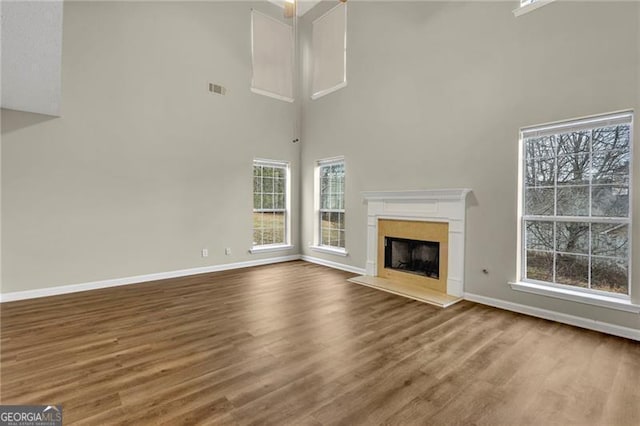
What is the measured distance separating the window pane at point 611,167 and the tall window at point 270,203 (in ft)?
16.1

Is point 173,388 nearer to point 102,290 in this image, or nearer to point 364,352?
point 364,352

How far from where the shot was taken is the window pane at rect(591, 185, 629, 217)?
2811 millimetres

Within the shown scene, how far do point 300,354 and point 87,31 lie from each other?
5.07 m

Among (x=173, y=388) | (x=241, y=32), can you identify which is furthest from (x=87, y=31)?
(x=173, y=388)

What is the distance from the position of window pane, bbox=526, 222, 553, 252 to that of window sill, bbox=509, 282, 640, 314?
0.44 m

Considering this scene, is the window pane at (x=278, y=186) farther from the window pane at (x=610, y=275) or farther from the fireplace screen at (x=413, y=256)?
the window pane at (x=610, y=275)

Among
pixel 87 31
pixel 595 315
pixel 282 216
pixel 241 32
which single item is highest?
pixel 241 32

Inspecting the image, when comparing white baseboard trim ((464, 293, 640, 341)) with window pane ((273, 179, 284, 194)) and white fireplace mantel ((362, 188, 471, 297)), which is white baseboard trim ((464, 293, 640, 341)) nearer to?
white fireplace mantel ((362, 188, 471, 297))

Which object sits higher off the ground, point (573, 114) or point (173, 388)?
point (573, 114)

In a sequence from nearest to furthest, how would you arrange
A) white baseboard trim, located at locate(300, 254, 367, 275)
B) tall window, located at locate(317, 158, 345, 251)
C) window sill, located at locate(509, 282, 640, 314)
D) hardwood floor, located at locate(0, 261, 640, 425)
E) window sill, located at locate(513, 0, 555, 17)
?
hardwood floor, located at locate(0, 261, 640, 425)
window sill, located at locate(509, 282, 640, 314)
window sill, located at locate(513, 0, 555, 17)
white baseboard trim, located at locate(300, 254, 367, 275)
tall window, located at locate(317, 158, 345, 251)

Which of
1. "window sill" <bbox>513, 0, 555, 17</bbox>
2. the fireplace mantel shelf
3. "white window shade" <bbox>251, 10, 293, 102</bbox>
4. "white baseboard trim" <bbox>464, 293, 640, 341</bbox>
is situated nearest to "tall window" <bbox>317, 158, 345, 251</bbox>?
the fireplace mantel shelf

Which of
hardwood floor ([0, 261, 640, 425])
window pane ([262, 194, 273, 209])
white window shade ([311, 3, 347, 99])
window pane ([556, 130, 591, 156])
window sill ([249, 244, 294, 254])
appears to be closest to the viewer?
hardwood floor ([0, 261, 640, 425])

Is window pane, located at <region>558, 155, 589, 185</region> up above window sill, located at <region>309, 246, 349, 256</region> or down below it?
above

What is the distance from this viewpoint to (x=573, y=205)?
3137 mm
